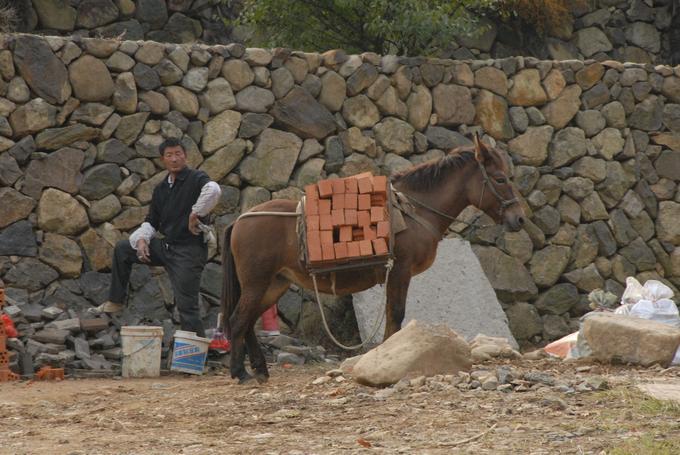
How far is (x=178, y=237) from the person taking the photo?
998 centimetres

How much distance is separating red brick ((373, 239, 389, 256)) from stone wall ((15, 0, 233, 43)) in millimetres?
Answer: 6966

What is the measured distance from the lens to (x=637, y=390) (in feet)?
22.3

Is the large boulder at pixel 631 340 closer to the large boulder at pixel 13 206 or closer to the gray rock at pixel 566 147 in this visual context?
the gray rock at pixel 566 147

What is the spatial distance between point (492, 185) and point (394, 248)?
106 cm

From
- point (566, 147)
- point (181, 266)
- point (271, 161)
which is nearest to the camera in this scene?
point (181, 266)

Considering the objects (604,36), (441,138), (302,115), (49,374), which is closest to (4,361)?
(49,374)

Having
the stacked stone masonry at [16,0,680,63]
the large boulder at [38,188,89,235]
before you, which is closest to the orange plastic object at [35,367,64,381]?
the large boulder at [38,188,89,235]

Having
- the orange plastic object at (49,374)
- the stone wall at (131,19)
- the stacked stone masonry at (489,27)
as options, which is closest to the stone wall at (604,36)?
→ the stacked stone masonry at (489,27)

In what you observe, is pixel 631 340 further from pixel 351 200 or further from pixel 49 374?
pixel 49 374

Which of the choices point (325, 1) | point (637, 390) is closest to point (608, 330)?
point (637, 390)

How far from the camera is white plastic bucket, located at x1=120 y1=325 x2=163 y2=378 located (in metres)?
9.84

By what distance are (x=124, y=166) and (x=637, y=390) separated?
573cm

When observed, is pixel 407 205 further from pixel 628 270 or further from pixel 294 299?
pixel 628 270

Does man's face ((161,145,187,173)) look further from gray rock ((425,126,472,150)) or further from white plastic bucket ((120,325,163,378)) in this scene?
gray rock ((425,126,472,150))
